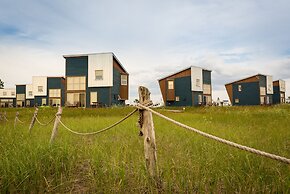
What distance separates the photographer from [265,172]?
137 inches

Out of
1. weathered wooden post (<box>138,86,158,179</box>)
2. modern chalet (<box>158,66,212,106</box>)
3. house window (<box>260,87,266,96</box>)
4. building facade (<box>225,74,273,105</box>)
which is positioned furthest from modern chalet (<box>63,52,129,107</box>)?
house window (<box>260,87,266,96</box>)

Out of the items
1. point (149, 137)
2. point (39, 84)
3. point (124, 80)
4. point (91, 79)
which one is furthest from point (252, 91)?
point (39, 84)

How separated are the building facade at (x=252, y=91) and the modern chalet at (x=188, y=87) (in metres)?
6.50

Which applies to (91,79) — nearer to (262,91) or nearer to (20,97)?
(20,97)

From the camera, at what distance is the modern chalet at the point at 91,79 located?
3145 cm

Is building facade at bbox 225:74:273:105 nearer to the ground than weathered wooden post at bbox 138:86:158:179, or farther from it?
farther from it

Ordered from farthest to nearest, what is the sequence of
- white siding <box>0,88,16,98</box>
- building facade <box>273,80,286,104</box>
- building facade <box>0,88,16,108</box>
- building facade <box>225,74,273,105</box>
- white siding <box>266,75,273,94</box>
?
white siding <box>0,88,16,98</box> < building facade <box>0,88,16,108</box> < building facade <box>273,80,286,104</box> < white siding <box>266,75,273,94</box> < building facade <box>225,74,273,105</box>

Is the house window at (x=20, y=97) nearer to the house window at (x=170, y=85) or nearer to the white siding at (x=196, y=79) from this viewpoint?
the house window at (x=170, y=85)

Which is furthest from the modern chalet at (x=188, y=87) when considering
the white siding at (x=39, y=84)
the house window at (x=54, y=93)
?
the white siding at (x=39, y=84)

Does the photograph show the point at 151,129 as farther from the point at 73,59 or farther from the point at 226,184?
the point at 73,59

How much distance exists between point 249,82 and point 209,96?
28.9 feet

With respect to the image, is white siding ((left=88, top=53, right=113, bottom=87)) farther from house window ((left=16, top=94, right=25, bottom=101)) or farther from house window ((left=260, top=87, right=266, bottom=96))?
house window ((left=16, top=94, right=25, bottom=101))

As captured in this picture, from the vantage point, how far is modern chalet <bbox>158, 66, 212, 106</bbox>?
123 ft

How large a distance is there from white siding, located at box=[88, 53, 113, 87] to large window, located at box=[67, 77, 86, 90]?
100 cm
